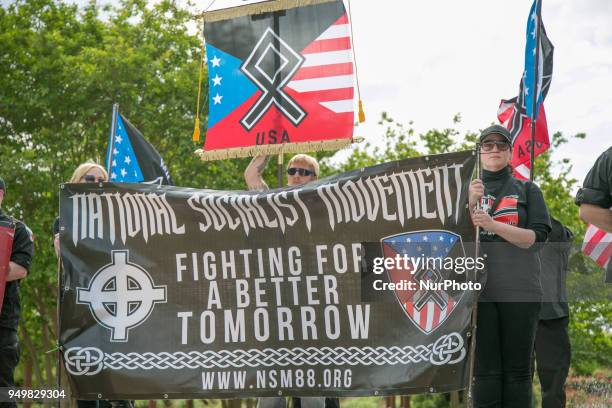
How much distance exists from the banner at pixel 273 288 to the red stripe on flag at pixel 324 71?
2.77m

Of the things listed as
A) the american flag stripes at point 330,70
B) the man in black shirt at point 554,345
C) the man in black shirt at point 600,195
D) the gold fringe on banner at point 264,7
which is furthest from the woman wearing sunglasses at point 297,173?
the man in black shirt at point 600,195

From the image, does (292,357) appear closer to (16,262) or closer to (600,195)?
(600,195)

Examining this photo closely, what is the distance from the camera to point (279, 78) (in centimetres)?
758

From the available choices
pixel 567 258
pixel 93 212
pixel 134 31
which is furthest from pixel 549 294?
pixel 134 31

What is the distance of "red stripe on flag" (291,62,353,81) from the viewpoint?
24.6 ft

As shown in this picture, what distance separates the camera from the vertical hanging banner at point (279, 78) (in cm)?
734

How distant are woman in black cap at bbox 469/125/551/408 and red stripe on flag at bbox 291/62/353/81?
3.06 meters

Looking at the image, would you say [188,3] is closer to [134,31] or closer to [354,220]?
[134,31]

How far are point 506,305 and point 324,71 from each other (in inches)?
141

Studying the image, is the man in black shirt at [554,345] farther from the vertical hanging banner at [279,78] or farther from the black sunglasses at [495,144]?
the vertical hanging banner at [279,78]

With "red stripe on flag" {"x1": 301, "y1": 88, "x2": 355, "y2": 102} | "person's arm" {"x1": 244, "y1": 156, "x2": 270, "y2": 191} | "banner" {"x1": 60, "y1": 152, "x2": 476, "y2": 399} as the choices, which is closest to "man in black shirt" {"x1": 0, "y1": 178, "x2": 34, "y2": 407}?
"banner" {"x1": 60, "y1": 152, "x2": 476, "y2": 399}

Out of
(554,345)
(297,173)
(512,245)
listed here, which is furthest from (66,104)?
(512,245)

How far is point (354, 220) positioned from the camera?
15.7ft

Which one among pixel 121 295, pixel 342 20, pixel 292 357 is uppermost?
pixel 342 20
